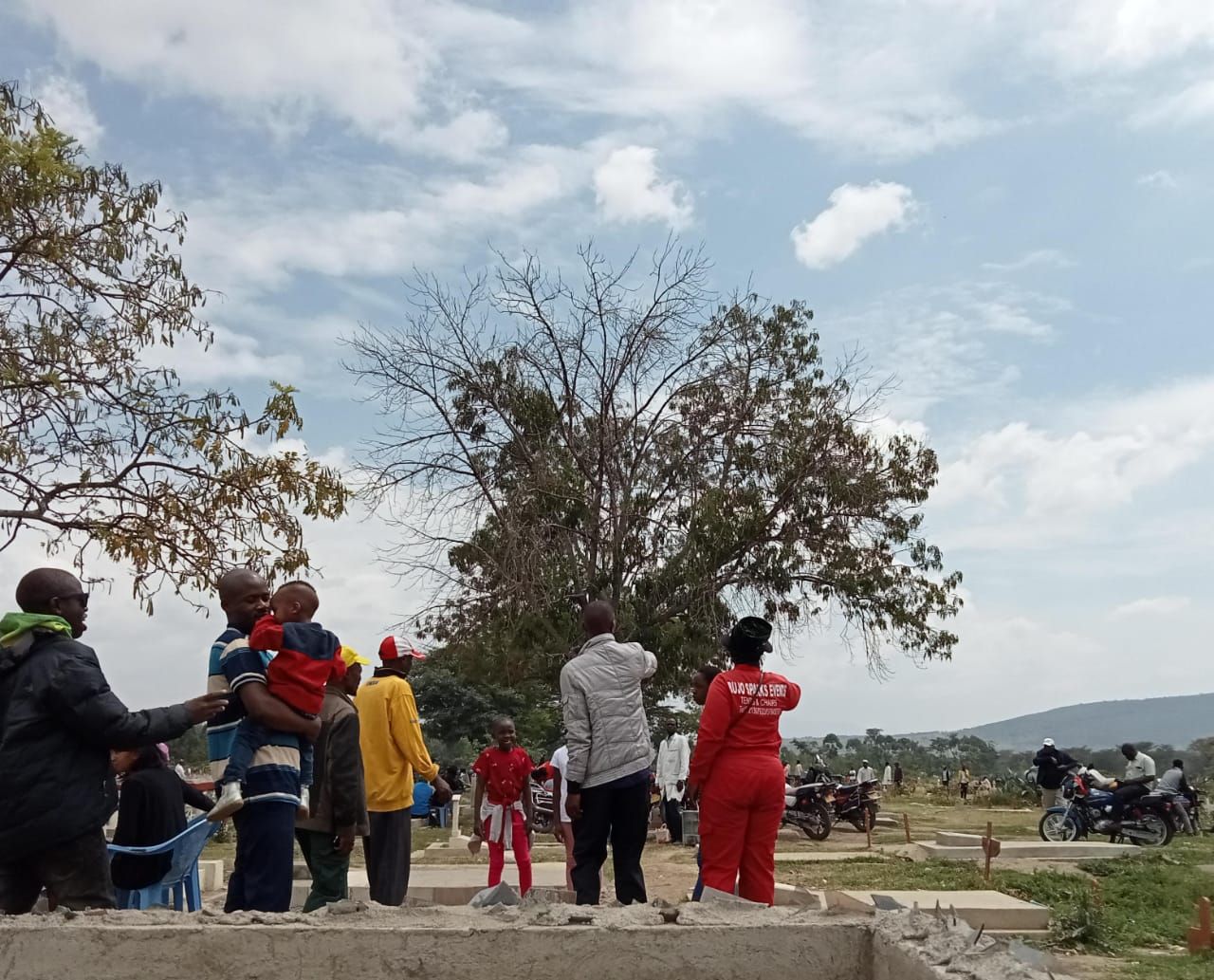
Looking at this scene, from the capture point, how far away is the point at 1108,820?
47.8ft

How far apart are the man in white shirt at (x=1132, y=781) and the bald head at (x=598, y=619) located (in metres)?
11.1

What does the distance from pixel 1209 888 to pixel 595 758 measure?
6.18 metres

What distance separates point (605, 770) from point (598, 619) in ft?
2.30

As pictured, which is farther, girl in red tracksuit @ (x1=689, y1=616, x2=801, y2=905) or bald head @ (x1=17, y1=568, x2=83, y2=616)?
girl in red tracksuit @ (x1=689, y1=616, x2=801, y2=905)

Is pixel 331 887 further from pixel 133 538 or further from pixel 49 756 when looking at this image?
pixel 133 538

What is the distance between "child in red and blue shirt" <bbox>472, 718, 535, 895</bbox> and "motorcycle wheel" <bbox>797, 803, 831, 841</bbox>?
8557 millimetres

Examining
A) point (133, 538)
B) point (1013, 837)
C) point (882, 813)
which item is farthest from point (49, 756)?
point (882, 813)

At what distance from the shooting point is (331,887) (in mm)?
4914

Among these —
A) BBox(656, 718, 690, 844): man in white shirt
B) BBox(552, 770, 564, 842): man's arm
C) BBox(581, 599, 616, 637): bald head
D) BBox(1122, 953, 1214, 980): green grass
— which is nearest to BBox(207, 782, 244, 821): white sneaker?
BBox(581, 599, 616, 637): bald head

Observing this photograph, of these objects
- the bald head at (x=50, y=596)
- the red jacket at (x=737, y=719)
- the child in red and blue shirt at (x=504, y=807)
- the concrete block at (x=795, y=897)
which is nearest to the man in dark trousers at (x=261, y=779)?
the bald head at (x=50, y=596)

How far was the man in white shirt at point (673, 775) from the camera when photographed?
13.1 meters

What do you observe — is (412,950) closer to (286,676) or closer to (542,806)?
(286,676)

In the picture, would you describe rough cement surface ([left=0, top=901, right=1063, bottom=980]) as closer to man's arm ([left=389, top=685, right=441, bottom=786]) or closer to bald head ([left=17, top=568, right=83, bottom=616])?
bald head ([left=17, top=568, right=83, bottom=616])

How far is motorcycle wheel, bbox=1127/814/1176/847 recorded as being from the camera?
14.2 metres
